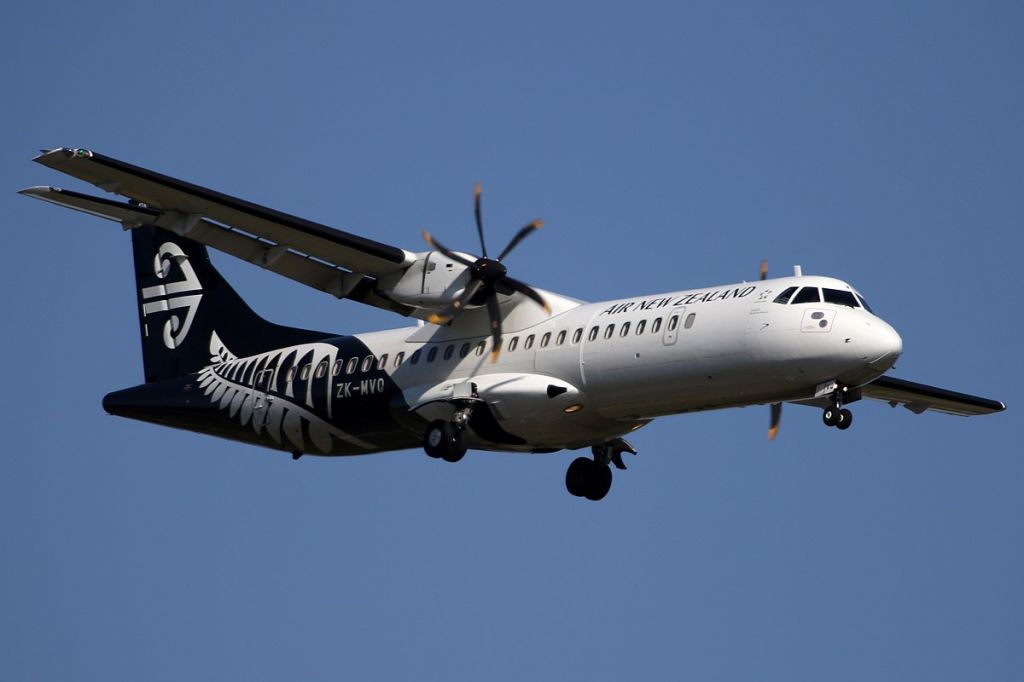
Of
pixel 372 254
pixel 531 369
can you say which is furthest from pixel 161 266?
pixel 531 369

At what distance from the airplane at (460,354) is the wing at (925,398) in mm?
43

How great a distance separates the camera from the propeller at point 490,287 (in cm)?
2098

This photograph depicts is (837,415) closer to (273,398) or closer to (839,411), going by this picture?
(839,411)

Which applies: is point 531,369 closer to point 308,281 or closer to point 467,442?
point 467,442

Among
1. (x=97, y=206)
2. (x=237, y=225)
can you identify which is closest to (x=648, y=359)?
(x=237, y=225)

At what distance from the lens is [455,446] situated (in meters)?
20.8

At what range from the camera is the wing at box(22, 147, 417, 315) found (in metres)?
19.7

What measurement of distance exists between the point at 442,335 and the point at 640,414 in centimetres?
339

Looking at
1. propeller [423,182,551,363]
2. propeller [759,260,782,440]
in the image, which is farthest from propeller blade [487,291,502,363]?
propeller [759,260,782,440]

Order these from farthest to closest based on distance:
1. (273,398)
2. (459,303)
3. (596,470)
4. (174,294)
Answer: (174,294), (273,398), (596,470), (459,303)

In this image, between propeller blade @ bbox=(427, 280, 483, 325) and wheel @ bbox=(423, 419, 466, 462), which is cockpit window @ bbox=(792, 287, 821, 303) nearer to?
propeller blade @ bbox=(427, 280, 483, 325)

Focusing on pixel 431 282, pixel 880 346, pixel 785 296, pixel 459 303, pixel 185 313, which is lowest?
pixel 880 346

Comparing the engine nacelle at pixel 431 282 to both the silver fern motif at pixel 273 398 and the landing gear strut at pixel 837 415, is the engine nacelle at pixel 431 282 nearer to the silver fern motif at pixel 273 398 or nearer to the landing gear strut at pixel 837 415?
the silver fern motif at pixel 273 398

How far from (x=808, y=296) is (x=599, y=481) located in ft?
16.9
